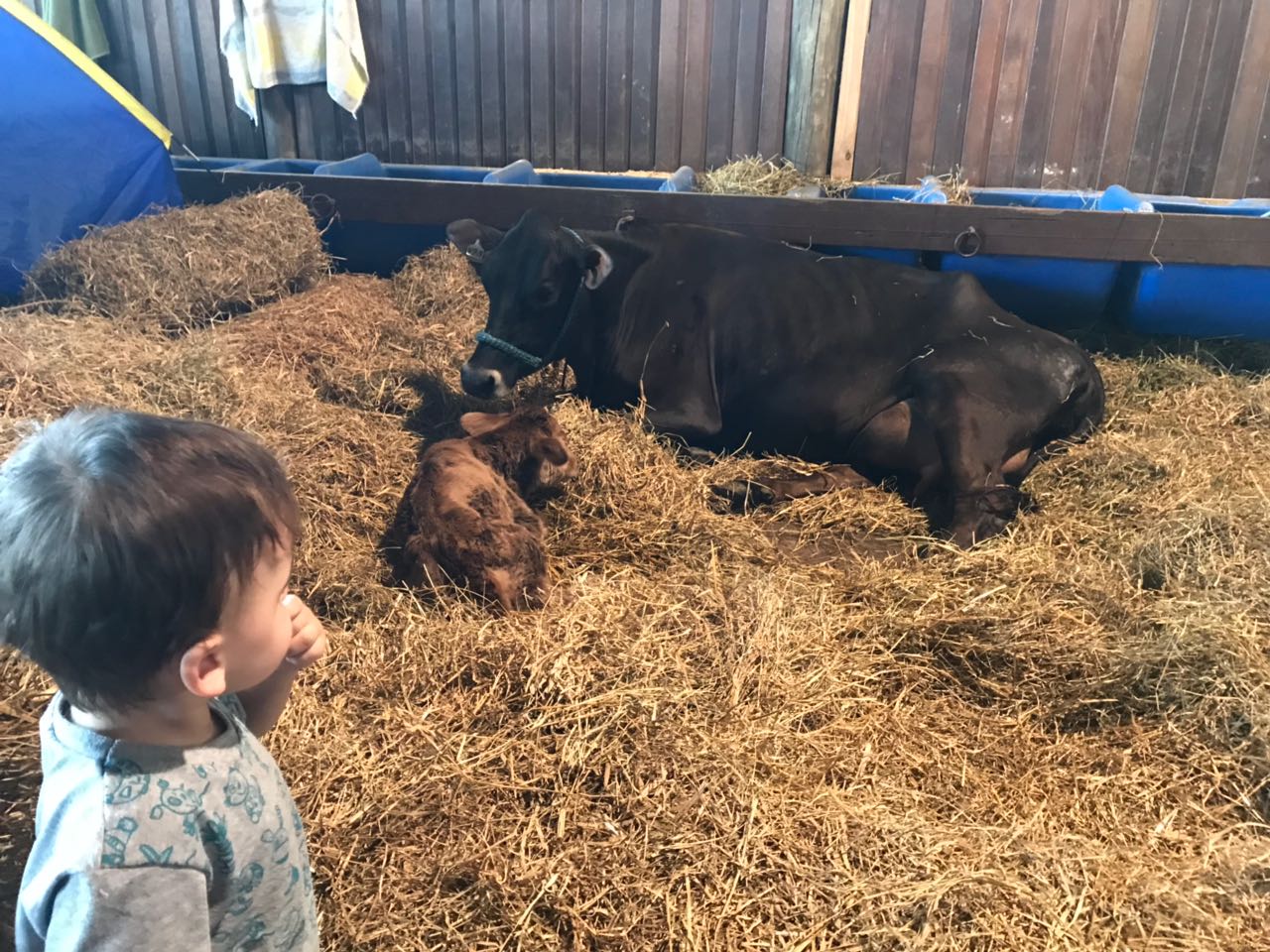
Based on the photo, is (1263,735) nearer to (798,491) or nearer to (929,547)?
(929,547)

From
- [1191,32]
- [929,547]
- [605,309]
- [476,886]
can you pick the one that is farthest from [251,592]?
[1191,32]

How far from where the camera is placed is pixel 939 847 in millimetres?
2145

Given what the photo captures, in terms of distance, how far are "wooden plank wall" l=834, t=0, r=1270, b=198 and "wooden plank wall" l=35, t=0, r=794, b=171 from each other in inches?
36.2

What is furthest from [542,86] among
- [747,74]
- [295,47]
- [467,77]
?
[295,47]

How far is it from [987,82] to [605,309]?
4059mm

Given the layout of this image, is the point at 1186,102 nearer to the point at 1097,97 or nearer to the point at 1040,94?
the point at 1097,97

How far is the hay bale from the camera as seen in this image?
4.85 meters

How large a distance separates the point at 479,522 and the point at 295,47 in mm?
6141

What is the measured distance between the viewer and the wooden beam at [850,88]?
6789 mm

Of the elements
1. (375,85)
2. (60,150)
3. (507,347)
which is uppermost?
(375,85)

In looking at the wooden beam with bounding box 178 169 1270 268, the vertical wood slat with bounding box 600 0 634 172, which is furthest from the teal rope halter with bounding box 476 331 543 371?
the vertical wood slat with bounding box 600 0 634 172

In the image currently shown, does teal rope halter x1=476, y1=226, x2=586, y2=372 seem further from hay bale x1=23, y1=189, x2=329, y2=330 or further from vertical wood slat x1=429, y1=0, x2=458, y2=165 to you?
vertical wood slat x1=429, y1=0, x2=458, y2=165

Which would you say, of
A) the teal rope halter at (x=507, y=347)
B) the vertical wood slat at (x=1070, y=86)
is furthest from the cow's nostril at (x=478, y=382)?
the vertical wood slat at (x=1070, y=86)

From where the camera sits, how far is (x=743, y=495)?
13.4 feet
